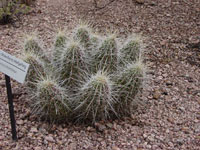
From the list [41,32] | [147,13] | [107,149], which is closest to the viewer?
[107,149]

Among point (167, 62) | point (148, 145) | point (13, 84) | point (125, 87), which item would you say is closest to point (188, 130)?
point (148, 145)

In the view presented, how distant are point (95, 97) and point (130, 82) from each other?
1.11ft

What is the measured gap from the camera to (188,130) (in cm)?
254

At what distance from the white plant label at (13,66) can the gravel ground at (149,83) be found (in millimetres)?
575

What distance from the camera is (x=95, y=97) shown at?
89.1 inches

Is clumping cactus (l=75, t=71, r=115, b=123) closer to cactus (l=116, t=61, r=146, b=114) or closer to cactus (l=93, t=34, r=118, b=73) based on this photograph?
cactus (l=116, t=61, r=146, b=114)

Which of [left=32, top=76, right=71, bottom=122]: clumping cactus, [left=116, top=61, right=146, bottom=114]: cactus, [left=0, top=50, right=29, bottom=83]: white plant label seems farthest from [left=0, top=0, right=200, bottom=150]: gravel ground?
[left=0, top=50, right=29, bottom=83]: white plant label

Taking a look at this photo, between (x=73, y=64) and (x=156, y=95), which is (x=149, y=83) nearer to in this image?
(x=156, y=95)

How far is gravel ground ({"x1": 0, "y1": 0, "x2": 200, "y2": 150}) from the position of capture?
7.81ft

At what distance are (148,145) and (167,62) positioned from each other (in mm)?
1438

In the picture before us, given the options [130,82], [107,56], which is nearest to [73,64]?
[107,56]

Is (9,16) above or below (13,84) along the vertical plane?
above

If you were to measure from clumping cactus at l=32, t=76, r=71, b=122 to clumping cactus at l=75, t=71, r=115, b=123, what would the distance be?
0.39ft

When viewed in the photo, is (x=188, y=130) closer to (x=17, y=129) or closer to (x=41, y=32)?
(x=17, y=129)
